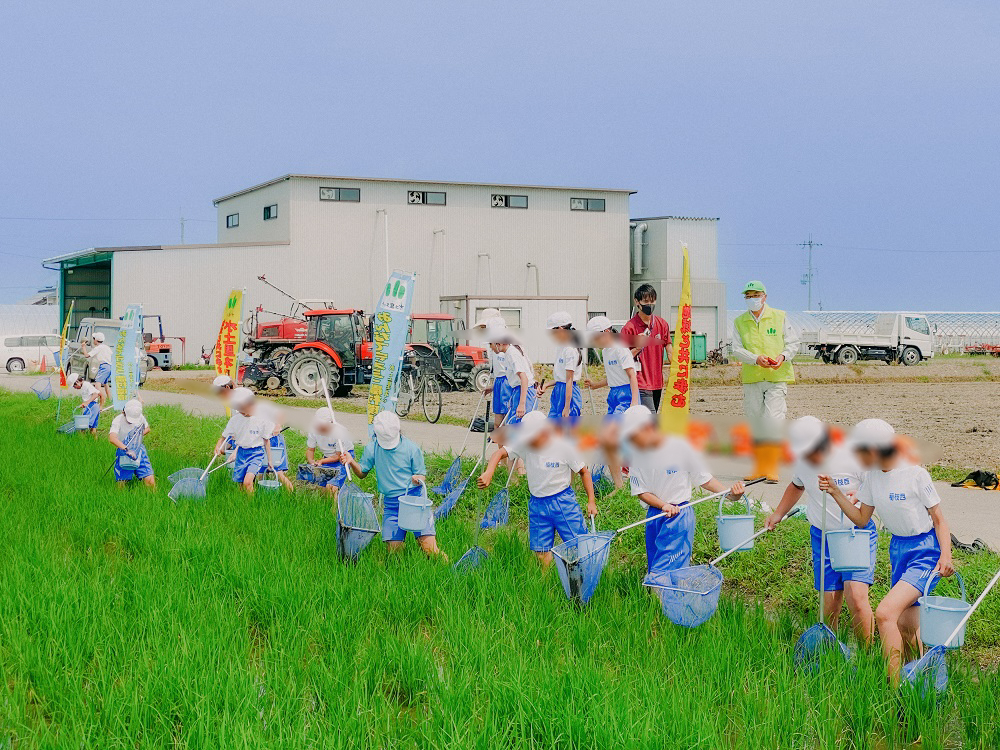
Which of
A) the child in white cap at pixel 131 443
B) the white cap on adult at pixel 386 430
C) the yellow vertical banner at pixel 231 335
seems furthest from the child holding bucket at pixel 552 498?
the yellow vertical banner at pixel 231 335

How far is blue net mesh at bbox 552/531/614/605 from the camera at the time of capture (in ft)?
15.2

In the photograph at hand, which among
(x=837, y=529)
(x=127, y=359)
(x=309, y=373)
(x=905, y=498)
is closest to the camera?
(x=905, y=498)

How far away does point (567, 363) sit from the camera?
24.8 feet

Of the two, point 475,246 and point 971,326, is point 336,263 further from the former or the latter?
point 971,326

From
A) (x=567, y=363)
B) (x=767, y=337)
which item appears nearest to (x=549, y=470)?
(x=567, y=363)

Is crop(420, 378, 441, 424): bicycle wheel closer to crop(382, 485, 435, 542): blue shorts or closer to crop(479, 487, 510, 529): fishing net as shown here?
crop(479, 487, 510, 529): fishing net

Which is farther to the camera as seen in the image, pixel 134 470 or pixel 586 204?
pixel 586 204

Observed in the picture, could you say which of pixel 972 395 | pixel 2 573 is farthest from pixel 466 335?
pixel 2 573

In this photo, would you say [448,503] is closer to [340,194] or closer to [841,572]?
[841,572]

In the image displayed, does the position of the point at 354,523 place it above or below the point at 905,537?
below

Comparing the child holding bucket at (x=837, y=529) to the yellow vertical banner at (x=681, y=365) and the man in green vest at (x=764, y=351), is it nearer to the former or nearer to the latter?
the yellow vertical banner at (x=681, y=365)

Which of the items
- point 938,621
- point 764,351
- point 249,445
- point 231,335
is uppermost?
point 231,335

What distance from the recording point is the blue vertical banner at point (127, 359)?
12164 mm

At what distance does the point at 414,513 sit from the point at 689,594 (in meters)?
1.96
